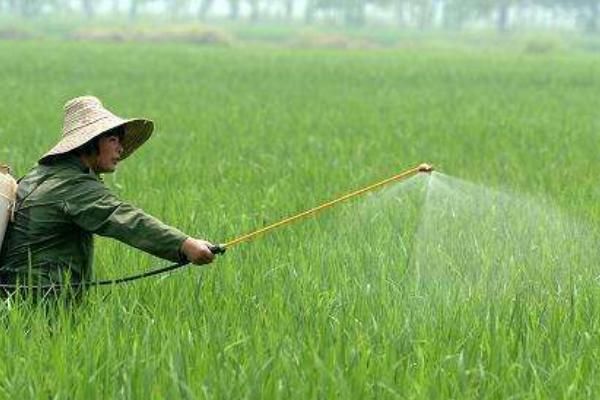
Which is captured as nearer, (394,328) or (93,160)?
(394,328)

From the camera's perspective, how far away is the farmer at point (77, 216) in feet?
10.4

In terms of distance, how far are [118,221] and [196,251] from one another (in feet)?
0.86

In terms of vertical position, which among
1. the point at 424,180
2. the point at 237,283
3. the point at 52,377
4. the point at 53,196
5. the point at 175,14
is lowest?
the point at 175,14

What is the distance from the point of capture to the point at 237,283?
12.3ft

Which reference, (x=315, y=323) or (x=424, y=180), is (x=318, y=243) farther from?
(x=424, y=180)

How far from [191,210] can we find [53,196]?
7.83ft

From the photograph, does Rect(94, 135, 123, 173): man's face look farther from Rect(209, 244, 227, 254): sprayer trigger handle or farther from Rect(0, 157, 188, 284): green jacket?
Rect(209, 244, 227, 254): sprayer trigger handle

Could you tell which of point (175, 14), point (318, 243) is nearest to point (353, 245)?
point (318, 243)

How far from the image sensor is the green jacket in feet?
10.4

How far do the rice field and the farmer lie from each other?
174 mm

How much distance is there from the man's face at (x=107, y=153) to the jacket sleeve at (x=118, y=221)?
18 cm

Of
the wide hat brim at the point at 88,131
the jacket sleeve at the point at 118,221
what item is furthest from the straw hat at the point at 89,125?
the jacket sleeve at the point at 118,221

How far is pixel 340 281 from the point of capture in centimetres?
380

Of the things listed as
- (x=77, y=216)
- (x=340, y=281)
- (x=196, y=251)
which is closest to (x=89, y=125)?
(x=77, y=216)
